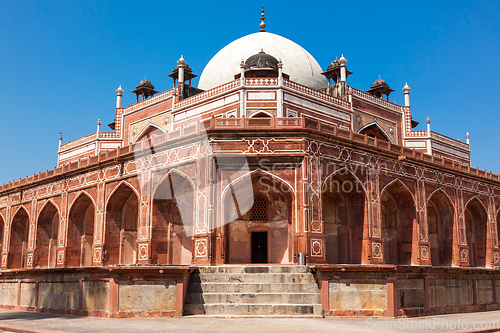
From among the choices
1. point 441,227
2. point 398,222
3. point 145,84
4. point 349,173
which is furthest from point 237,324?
point 145,84

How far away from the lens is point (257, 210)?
810 inches

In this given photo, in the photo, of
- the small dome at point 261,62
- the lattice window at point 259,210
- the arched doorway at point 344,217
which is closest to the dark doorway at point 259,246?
the lattice window at point 259,210

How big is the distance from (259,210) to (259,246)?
1.47 meters

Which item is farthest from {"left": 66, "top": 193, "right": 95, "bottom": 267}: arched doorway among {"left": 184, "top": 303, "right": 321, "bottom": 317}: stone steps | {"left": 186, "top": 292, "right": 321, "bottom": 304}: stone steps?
{"left": 184, "top": 303, "right": 321, "bottom": 317}: stone steps

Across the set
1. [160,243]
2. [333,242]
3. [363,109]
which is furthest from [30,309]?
[363,109]

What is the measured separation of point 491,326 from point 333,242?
32.9 ft

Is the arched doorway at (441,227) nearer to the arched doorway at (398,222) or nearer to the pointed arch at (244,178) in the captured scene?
the arched doorway at (398,222)

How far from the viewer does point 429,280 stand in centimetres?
1430

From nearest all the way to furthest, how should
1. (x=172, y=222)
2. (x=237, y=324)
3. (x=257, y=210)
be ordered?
(x=237, y=324) < (x=257, y=210) < (x=172, y=222)

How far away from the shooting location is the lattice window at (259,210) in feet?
67.3

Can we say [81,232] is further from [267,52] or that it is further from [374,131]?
[374,131]

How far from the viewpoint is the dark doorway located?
66.9ft

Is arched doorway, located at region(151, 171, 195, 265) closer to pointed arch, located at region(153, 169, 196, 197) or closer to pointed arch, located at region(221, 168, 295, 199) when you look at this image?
pointed arch, located at region(153, 169, 196, 197)

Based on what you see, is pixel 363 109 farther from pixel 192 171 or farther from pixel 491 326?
pixel 491 326
